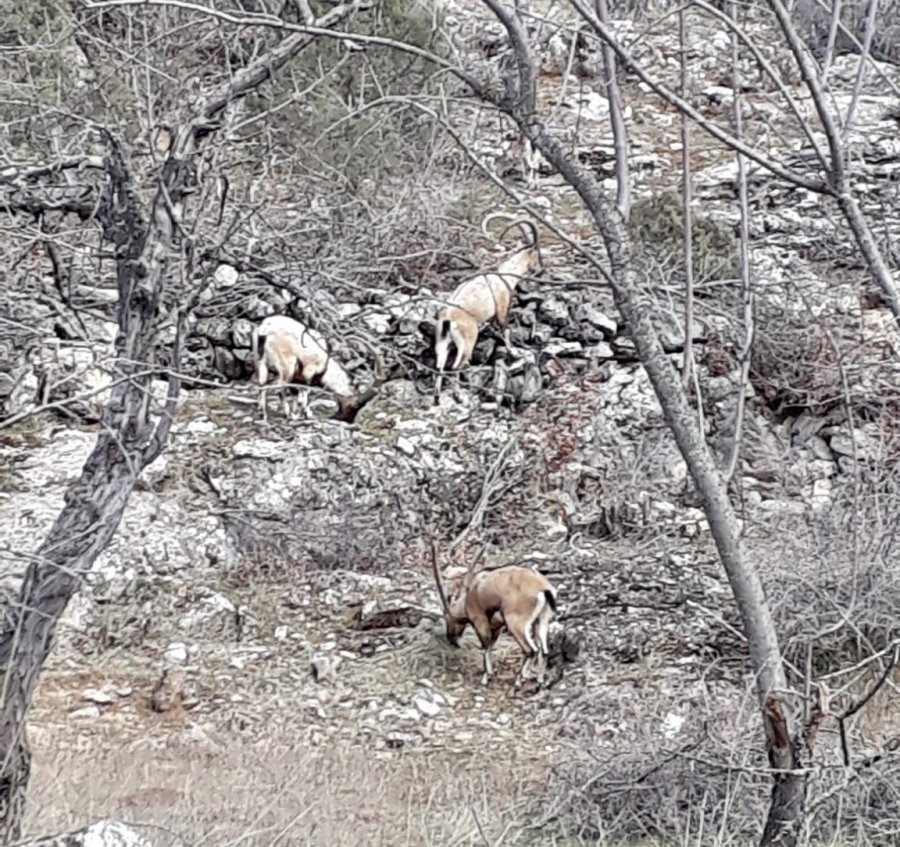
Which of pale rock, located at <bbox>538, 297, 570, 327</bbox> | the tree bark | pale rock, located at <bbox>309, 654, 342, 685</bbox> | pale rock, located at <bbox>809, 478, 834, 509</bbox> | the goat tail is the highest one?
the tree bark

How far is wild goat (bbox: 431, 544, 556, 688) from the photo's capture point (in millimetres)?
6887

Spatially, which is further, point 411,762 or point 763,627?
point 411,762

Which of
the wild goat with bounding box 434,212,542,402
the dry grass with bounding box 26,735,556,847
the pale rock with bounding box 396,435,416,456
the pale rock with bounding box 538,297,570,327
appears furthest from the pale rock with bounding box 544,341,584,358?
the dry grass with bounding box 26,735,556,847

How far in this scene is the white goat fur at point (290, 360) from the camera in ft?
29.2

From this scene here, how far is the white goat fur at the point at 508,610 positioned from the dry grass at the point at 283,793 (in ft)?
2.49

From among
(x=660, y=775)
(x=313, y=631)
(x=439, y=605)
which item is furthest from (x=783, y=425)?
(x=660, y=775)

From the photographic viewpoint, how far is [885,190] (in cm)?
1097

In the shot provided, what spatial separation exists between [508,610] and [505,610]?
20mm

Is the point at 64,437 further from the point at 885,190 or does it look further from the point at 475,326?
the point at 885,190

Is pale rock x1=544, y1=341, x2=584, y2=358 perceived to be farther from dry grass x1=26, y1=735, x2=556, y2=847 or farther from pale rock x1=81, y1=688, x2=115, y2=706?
pale rock x1=81, y1=688, x2=115, y2=706

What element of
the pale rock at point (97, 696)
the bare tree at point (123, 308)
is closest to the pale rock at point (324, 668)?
the pale rock at point (97, 696)

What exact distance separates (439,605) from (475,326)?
2533 millimetres

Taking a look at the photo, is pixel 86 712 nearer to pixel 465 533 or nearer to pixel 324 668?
pixel 324 668

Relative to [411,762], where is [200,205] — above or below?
above
